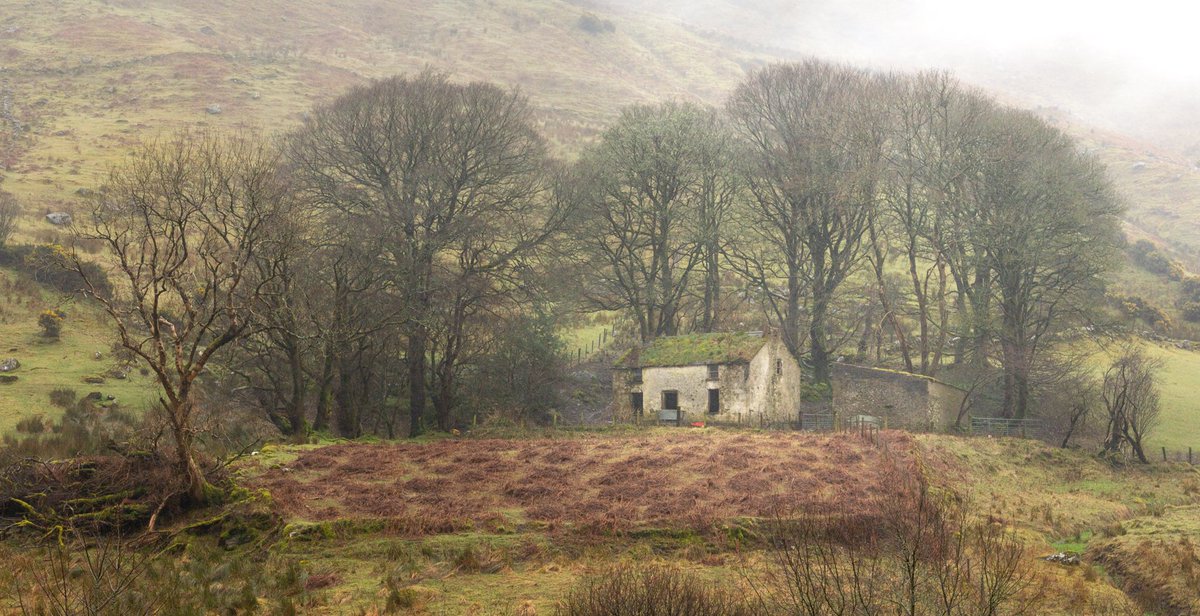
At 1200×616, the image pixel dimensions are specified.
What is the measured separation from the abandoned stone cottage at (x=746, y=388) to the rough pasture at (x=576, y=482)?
37.5ft

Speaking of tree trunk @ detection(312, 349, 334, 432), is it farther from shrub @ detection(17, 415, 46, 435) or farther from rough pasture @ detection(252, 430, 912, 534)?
shrub @ detection(17, 415, 46, 435)

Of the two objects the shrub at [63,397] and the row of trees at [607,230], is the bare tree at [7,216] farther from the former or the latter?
the shrub at [63,397]

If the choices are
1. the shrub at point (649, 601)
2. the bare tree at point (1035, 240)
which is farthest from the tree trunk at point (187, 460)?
the bare tree at point (1035, 240)

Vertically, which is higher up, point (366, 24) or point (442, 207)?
point (366, 24)

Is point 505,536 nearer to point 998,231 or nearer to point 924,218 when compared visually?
point 998,231

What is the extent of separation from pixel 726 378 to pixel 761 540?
2100 centimetres

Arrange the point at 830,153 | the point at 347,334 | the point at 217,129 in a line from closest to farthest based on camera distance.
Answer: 1. the point at 347,334
2. the point at 830,153
3. the point at 217,129

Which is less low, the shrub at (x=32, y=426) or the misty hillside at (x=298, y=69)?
the misty hillside at (x=298, y=69)

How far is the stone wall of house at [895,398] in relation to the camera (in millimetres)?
41281

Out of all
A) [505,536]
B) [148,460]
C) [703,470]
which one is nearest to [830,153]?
[703,470]

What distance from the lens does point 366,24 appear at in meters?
149

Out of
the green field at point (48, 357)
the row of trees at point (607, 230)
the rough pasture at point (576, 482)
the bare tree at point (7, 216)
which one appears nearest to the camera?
the rough pasture at point (576, 482)

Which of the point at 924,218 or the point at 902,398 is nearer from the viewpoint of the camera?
the point at 902,398

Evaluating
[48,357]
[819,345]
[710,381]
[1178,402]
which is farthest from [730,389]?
[48,357]
